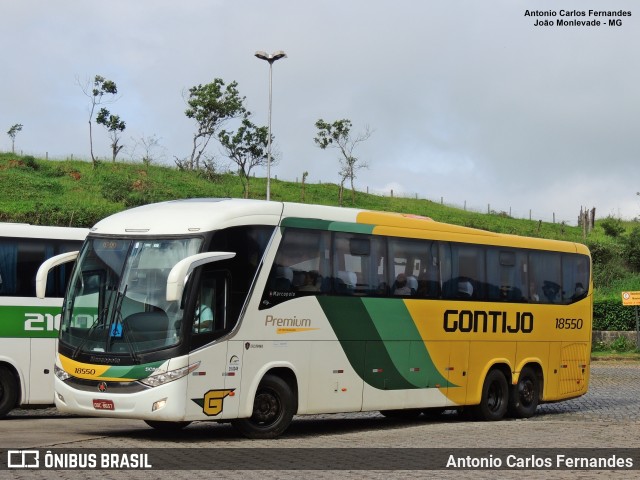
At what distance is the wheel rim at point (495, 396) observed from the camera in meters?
22.5

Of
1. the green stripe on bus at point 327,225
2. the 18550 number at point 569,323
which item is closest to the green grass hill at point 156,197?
the 18550 number at point 569,323

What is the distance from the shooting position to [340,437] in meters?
17.5

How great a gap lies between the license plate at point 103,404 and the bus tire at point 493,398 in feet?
28.7

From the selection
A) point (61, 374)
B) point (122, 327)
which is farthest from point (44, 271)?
point (122, 327)

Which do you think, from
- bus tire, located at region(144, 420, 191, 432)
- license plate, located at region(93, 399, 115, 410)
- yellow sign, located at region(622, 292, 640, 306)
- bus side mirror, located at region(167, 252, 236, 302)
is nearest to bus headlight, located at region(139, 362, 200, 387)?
license plate, located at region(93, 399, 115, 410)

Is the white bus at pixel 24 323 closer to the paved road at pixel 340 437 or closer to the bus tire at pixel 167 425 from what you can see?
the paved road at pixel 340 437

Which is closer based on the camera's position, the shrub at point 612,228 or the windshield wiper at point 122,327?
the windshield wiper at point 122,327

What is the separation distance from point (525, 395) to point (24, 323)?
9932mm

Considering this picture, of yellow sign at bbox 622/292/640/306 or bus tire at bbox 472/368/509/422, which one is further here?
yellow sign at bbox 622/292/640/306

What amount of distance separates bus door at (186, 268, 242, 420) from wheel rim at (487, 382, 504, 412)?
770 cm

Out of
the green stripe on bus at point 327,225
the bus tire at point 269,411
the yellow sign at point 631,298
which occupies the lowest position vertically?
the bus tire at point 269,411

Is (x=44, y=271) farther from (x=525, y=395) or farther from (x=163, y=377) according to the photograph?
(x=525, y=395)

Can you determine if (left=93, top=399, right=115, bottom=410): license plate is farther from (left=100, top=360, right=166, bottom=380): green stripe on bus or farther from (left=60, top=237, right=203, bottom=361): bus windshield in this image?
(left=60, top=237, right=203, bottom=361): bus windshield

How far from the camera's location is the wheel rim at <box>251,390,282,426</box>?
16.8 meters
